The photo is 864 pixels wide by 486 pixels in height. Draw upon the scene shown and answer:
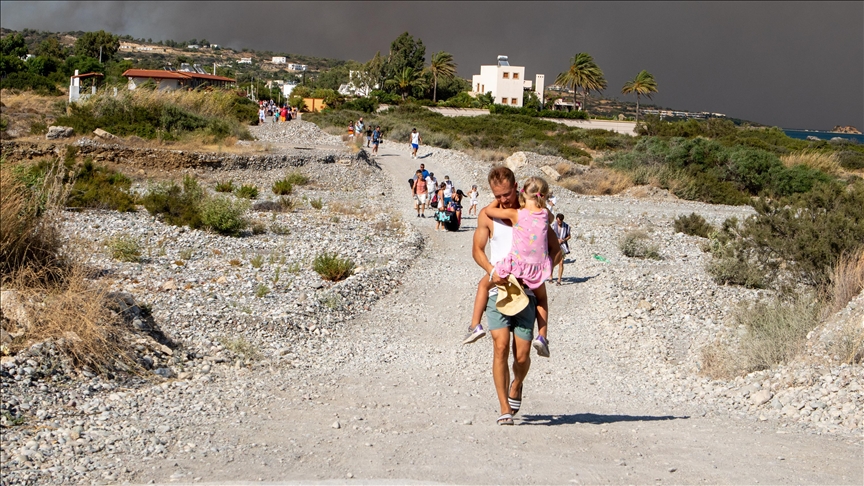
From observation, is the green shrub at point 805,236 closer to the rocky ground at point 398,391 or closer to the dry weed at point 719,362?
the rocky ground at point 398,391

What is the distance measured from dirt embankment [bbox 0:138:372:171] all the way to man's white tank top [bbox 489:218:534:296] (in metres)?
21.8

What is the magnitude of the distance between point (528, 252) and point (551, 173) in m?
26.7

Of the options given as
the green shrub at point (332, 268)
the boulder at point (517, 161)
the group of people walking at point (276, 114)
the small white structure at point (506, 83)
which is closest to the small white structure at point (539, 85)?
the small white structure at point (506, 83)

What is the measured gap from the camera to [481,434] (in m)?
5.70

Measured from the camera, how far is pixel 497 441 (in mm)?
5500

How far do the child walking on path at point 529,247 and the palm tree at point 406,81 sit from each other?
8628 cm

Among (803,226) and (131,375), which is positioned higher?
(803,226)

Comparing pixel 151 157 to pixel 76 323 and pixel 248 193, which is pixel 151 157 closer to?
pixel 248 193

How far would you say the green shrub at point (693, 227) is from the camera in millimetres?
21094

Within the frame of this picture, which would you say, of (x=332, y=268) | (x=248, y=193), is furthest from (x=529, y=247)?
(x=248, y=193)

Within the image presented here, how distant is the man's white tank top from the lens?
5699mm

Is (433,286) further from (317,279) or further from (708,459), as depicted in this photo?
(708,459)

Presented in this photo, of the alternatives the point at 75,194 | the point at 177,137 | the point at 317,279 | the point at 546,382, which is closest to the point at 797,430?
the point at 546,382

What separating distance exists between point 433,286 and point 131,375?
664cm
